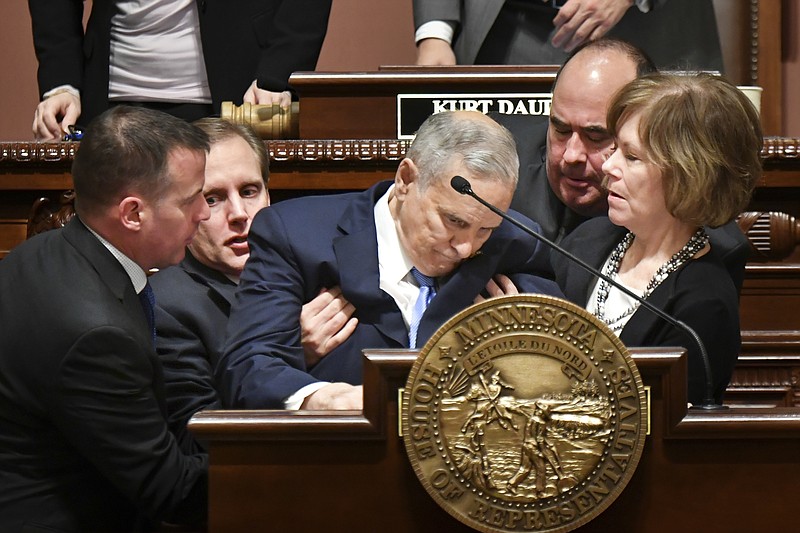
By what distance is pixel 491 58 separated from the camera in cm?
283

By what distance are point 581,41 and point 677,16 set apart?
69 cm

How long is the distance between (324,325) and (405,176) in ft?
0.86

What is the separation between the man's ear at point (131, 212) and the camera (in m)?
1.70

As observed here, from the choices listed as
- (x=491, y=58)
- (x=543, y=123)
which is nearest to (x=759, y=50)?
(x=491, y=58)

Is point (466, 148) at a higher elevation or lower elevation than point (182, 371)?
higher

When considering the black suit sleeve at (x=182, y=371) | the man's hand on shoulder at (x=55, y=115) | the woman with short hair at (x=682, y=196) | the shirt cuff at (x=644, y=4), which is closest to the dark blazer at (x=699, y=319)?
the woman with short hair at (x=682, y=196)

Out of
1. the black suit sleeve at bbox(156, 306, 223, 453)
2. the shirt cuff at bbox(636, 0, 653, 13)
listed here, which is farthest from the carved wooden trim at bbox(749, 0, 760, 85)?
the black suit sleeve at bbox(156, 306, 223, 453)

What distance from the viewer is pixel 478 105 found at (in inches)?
94.7

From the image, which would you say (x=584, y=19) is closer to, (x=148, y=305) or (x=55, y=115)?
(x=55, y=115)

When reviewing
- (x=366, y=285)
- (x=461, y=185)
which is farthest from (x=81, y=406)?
(x=461, y=185)

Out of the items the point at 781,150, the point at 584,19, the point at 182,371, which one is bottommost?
the point at 182,371

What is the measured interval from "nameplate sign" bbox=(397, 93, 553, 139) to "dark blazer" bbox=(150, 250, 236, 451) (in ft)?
2.05

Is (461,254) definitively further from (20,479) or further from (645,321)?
(20,479)

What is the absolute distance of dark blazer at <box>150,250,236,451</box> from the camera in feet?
5.98
